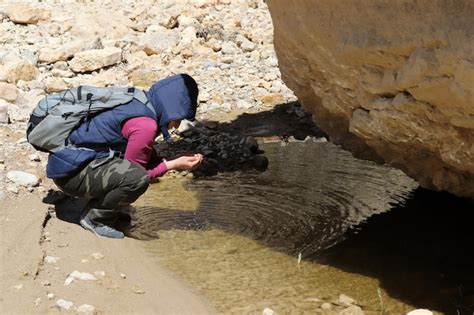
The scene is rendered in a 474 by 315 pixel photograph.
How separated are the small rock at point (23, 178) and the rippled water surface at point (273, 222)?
803 mm

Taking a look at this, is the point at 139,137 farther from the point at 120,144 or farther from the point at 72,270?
the point at 72,270

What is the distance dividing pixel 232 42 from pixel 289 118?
251cm

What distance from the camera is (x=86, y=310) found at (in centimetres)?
361

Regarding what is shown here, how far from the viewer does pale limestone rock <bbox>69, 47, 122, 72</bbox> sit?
29.4 feet

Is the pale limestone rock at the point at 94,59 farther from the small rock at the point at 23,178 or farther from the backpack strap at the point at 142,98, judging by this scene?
the backpack strap at the point at 142,98

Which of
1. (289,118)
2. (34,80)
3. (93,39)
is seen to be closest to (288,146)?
(289,118)

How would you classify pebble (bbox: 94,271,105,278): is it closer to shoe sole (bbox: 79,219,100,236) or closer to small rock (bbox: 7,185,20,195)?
shoe sole (bbox: 79,219,100,236)

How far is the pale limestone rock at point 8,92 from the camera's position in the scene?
24.6ft

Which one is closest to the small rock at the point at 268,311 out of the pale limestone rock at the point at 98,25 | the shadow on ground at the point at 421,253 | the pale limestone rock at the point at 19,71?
the shadow on ground at the point at 421,253

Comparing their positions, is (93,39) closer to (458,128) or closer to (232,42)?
(232,42)

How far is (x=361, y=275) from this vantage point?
183 inches

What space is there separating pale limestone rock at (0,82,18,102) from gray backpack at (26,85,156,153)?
10.0ft

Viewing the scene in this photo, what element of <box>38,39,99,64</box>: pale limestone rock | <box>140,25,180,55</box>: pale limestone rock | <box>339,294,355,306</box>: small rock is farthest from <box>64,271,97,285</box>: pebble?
<box>140,25,180,55</box>: pale limestone rock

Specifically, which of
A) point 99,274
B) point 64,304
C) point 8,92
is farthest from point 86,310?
point 8,92
